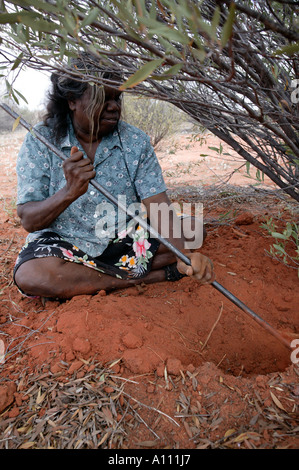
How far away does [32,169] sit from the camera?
1980 millimetres

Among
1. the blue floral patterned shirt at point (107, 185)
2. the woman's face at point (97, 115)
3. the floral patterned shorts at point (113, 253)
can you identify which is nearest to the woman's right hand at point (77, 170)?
the woman's face at point (97, 115)

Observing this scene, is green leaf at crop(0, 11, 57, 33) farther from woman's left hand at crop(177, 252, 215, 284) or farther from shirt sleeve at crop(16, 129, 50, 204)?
shirt sleeve at crop(16, 129, 50, 204)

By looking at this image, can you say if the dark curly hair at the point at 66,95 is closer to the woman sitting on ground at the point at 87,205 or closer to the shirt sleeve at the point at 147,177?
the woman sitting on ground at the point at 87,205

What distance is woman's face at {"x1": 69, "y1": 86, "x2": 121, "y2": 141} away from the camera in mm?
1812

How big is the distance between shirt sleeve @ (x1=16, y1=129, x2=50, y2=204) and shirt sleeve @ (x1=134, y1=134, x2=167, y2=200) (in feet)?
1.86

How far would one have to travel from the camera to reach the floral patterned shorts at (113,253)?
204 cm

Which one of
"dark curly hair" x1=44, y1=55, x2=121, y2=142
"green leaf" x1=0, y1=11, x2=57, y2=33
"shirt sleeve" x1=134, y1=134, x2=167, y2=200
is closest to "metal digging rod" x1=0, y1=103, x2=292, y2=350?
"dark curly hair" x1=44, y1=55, x2=121, y2=142

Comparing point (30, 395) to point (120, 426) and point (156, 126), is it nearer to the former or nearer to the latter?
point (120, 426)

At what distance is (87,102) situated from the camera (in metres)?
1.80

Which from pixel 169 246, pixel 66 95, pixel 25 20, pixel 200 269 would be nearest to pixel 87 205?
pixel 66 95

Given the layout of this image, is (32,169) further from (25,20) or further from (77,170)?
(25,20)

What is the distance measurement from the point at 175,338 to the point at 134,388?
0.37 metres

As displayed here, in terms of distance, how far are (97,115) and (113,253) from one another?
88 centimetres

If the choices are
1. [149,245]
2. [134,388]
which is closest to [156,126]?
[149,245]
